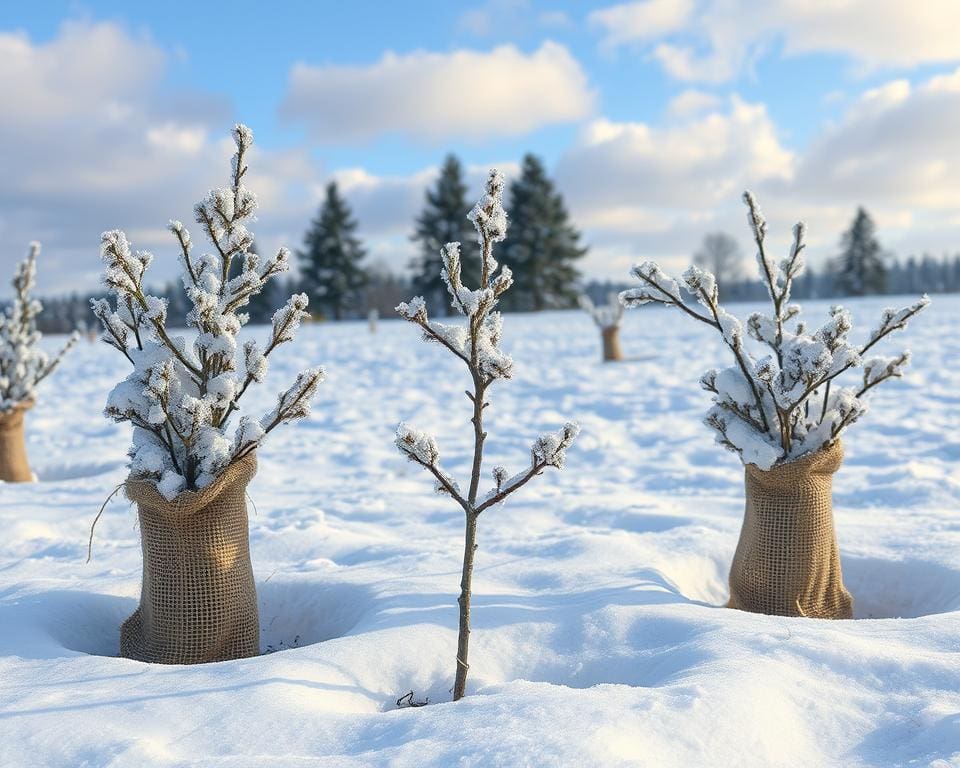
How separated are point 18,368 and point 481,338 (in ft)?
17.2

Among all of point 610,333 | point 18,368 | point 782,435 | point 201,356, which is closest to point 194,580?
point 201,356

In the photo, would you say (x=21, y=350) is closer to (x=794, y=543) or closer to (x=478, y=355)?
(x=478, y=355)

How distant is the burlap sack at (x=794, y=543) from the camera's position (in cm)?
326

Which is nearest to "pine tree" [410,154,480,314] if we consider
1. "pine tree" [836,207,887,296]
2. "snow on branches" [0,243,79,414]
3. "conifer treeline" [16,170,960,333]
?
"conifer treeline" [16,170,960,333]

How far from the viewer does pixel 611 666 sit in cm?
269

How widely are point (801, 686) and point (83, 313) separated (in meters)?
94.0

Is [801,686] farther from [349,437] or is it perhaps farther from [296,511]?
[349,437]

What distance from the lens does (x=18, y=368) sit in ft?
20.5

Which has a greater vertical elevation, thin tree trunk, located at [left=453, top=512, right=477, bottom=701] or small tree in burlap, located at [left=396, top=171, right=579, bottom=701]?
small tree in burlap, located at [left=396, top=171, right=579, bottom=701]

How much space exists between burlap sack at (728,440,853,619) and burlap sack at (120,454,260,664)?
2.15 meters

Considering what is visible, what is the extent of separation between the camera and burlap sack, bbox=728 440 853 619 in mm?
3258

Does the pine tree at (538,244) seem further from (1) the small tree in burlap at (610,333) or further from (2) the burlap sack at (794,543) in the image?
(2) the burlap sack at (794,543)

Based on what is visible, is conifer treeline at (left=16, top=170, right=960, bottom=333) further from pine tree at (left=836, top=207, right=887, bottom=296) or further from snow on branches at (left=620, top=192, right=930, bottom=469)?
snow on branches at (left=620, top=192, right=930, bottom=469)

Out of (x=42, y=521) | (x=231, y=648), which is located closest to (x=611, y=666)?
(x=231, y=648)
